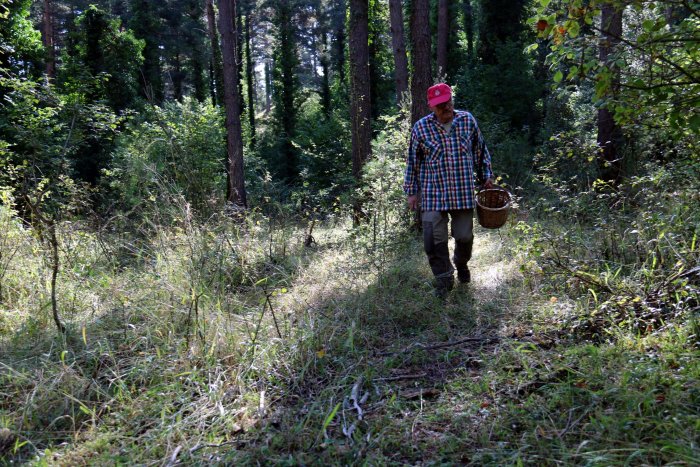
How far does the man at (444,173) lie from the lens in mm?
4758

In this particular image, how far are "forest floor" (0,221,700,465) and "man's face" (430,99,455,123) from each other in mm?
1712

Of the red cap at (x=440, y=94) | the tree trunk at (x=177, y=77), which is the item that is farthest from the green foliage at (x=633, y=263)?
the tree trunk at (x=177, y=77)

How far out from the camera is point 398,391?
128 inches

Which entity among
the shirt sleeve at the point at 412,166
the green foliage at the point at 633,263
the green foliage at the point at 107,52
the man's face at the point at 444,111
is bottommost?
the green foliage at the point at 633,263

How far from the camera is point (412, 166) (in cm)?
496

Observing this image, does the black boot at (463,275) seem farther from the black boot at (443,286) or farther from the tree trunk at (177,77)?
the tree trunk at (177,77)

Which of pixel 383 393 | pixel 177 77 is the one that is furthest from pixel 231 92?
pixel 177 77

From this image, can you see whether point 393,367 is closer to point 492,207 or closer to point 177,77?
point 492,207

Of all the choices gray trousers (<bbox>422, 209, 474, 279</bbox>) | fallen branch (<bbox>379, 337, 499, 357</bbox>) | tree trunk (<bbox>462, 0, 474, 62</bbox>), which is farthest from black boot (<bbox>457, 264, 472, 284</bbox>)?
tree trunk (<bbox>462, 0, 474, 62</bbox>)

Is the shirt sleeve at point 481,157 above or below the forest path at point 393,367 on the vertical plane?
above

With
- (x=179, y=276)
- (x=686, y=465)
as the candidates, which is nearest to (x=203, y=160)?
(x=179, y=276)

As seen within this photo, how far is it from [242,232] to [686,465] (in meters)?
5.63

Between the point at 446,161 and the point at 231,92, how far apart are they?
8.16 metres

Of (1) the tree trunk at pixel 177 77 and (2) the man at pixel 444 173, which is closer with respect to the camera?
(2) the man at pixel 444 173
